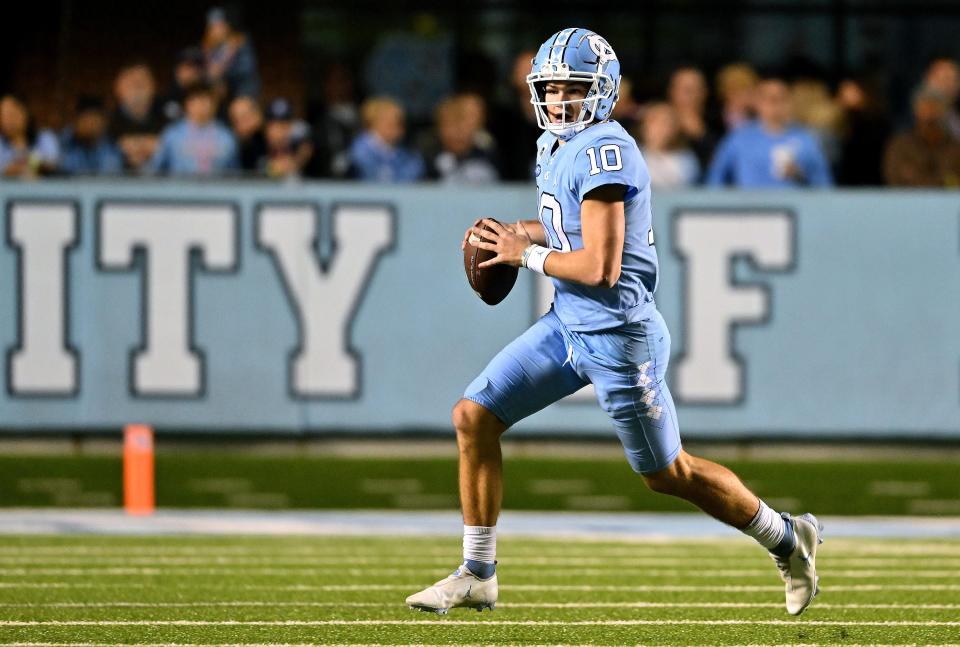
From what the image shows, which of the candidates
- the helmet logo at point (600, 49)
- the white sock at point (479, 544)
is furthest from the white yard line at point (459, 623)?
the helmet logo at point (600, 49)

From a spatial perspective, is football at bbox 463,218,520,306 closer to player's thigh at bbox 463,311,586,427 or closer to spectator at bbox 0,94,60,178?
player's thigh at bbox 463,311,586,427

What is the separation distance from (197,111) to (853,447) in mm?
4544

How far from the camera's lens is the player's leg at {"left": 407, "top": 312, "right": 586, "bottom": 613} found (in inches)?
218

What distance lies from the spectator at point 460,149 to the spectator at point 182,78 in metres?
1.50

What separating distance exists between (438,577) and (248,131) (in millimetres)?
4753

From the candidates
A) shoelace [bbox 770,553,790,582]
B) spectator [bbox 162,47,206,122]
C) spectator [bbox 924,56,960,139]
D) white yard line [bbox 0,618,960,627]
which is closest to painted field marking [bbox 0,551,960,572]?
white yard line [bbox 0,618,960,627]

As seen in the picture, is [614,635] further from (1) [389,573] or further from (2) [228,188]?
(2) [228,188]

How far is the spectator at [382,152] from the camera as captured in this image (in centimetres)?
1131

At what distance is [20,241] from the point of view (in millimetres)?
11047

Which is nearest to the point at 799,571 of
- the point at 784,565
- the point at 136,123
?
the point at 784,565

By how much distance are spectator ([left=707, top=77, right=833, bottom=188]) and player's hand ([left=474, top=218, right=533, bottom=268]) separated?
5860 mm

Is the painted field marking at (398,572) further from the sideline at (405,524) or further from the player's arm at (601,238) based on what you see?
the player's arm at (601,238)

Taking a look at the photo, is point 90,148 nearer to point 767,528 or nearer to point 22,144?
point 22,144

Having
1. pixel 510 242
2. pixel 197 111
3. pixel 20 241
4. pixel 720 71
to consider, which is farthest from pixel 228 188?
pixel 510 242
